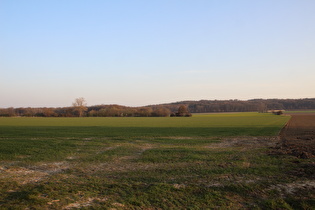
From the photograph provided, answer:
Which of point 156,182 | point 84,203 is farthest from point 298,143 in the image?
point 84,203

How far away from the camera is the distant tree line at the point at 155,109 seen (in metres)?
117

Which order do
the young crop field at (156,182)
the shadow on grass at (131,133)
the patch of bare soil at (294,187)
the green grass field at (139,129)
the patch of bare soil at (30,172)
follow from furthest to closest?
the green grass field at (139,129) → the shadow on grass at (131,133) → the patch of bare soil at (30,172) → the patch of bare soil at (294,187) → the young crop field at (156,182)

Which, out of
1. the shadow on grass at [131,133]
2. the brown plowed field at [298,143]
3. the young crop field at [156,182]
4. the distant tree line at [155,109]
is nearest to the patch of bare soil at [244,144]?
the brown plowed field at [298,143]

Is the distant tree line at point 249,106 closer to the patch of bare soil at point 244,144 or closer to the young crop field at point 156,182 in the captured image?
the patch of bare soil at point 244,144

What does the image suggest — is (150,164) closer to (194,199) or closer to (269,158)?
(194,199)

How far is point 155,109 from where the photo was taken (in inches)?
4729

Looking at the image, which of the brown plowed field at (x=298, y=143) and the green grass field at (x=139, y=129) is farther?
the green grass field at (x=139, y=129)

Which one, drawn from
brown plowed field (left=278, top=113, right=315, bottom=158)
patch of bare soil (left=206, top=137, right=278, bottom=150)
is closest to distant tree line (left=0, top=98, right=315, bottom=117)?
brown plowed field (left=278, top=113, right=315, bottom=158)

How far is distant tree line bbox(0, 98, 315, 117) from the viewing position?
117m

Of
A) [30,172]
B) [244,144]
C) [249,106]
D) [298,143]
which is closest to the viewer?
[30,172]

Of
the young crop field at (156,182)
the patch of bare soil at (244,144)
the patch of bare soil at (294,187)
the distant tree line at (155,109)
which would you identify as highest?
the distant tree line at (155,109)

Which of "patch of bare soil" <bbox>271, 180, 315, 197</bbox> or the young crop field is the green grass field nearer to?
the young crop field

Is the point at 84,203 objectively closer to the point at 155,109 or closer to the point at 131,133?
the point at 131,133

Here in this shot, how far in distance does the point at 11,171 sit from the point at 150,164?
6.82 metres
